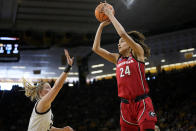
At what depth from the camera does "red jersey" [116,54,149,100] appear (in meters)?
2.91

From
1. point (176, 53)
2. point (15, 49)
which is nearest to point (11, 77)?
point (15, 49)

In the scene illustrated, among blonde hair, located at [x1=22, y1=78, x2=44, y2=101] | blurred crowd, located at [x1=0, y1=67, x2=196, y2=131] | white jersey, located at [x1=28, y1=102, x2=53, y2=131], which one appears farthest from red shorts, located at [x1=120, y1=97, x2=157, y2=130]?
blurred crowd, located at [x1=0, y1=67, x2=196, y2=131]

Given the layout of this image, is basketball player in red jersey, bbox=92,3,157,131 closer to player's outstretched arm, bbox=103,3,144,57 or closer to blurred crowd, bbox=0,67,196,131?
player's outstretched arm, bbox=103,3,144,57

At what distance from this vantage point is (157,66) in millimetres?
18078

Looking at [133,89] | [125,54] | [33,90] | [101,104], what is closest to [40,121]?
[33,90]

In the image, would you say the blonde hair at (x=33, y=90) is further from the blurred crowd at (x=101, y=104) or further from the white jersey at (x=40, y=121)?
the blurred crowd at (x=101, y=104)

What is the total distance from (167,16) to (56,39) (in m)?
6.64

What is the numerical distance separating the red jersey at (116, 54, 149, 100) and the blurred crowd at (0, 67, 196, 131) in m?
10.1

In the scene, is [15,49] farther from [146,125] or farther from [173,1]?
[146,125]

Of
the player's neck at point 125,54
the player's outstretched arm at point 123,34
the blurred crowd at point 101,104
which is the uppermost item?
the player's outstretched arm at point 123,34

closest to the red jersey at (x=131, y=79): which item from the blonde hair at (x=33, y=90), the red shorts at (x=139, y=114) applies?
the red shorts at (x=139, y=114)

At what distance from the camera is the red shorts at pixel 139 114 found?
2.70 m

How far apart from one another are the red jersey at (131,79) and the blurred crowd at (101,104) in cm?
1009

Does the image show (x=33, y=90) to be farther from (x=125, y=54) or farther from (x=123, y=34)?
(x=123, y=34)
